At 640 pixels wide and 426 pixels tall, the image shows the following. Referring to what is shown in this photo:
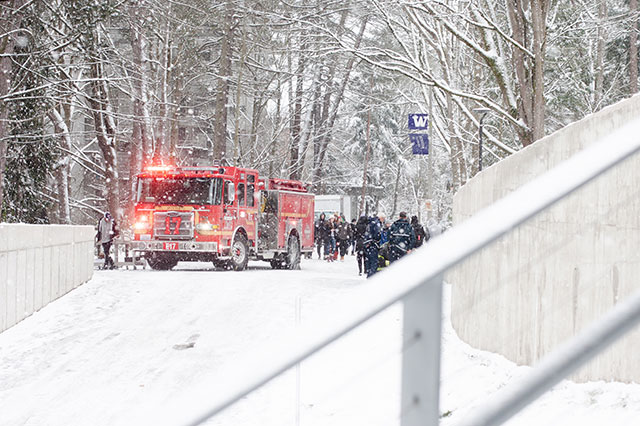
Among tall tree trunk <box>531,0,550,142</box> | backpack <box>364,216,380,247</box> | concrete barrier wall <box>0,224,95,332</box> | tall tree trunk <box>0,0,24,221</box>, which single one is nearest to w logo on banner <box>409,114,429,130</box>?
backpack <box>364,216,380,247</box>

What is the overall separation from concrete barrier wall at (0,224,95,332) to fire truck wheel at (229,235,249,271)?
622 cm

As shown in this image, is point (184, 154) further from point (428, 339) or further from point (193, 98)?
point (428, 339)

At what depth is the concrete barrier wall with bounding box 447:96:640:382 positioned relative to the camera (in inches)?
104

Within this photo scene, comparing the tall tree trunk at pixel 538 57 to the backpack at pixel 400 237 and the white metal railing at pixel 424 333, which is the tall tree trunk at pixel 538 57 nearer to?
the backpack at pixel 400 237

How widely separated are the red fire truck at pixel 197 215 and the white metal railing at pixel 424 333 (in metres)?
22.9

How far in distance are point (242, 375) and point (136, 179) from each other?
79.6ft

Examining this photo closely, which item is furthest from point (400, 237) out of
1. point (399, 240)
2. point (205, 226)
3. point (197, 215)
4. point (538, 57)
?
point (197, 215)

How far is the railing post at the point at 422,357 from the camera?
1585 millimetres

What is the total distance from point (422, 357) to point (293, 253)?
2768 cm

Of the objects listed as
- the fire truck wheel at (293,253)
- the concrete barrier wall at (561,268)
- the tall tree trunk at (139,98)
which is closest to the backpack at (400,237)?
the concrete barrier wall at (561,268)

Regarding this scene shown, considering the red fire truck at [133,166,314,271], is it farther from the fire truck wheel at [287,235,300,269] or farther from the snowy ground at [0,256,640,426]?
the snowy ground at [0,256,640,426]

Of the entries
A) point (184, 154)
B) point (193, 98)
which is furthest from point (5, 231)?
point (184, 154)

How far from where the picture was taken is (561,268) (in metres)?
4.53

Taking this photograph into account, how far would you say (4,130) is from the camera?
1784cm
